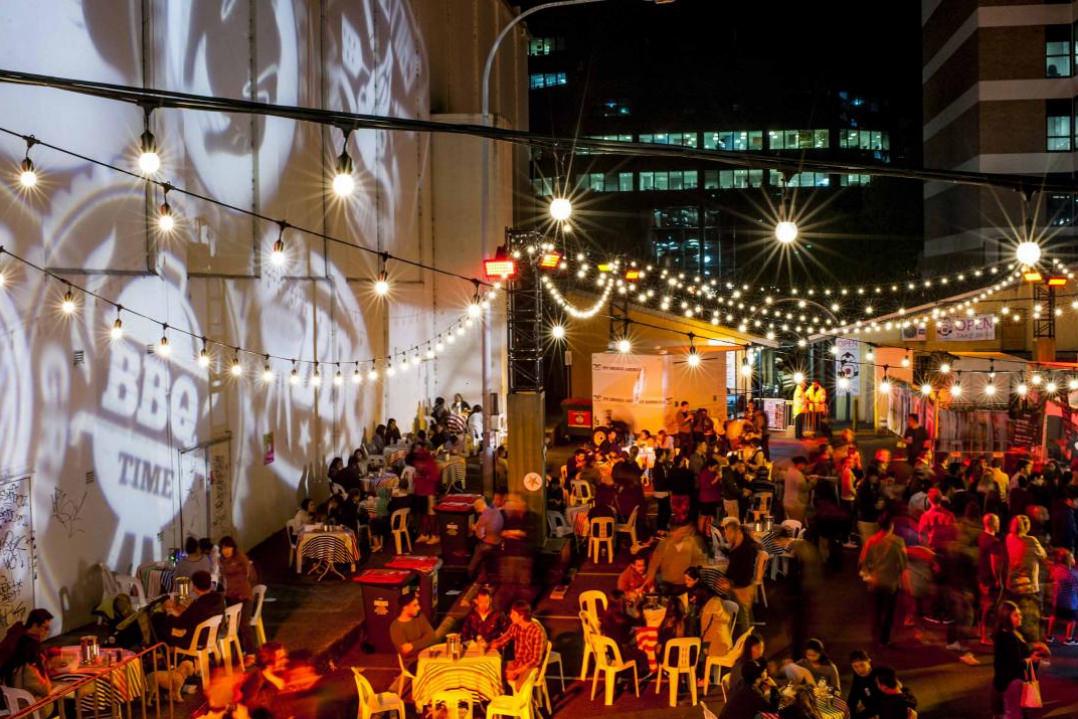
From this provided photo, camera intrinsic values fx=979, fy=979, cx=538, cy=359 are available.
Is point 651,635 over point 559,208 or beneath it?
beneath

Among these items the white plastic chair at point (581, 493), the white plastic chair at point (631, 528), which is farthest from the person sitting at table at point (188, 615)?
the white plastic chair at point (581, 493)

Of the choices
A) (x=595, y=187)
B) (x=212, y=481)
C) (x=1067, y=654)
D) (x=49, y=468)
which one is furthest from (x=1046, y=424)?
(x=595, y=187)

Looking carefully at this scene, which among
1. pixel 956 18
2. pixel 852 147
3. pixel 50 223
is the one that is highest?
pixel 852 147

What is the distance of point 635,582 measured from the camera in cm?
968

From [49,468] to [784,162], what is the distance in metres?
8.02

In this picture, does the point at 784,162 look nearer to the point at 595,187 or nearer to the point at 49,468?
the point at 49,468

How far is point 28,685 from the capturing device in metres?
7.29

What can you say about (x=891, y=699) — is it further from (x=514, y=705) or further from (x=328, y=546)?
(x=328, y=546)

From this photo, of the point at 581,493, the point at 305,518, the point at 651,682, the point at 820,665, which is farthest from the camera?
the point at 581,493

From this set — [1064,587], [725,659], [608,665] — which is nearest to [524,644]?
[608,665]

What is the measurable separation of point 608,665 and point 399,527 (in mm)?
5871

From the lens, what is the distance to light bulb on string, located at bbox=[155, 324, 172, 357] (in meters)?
11.2

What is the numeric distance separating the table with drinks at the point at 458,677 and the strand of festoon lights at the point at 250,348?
513cm

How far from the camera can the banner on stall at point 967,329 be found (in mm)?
22688
